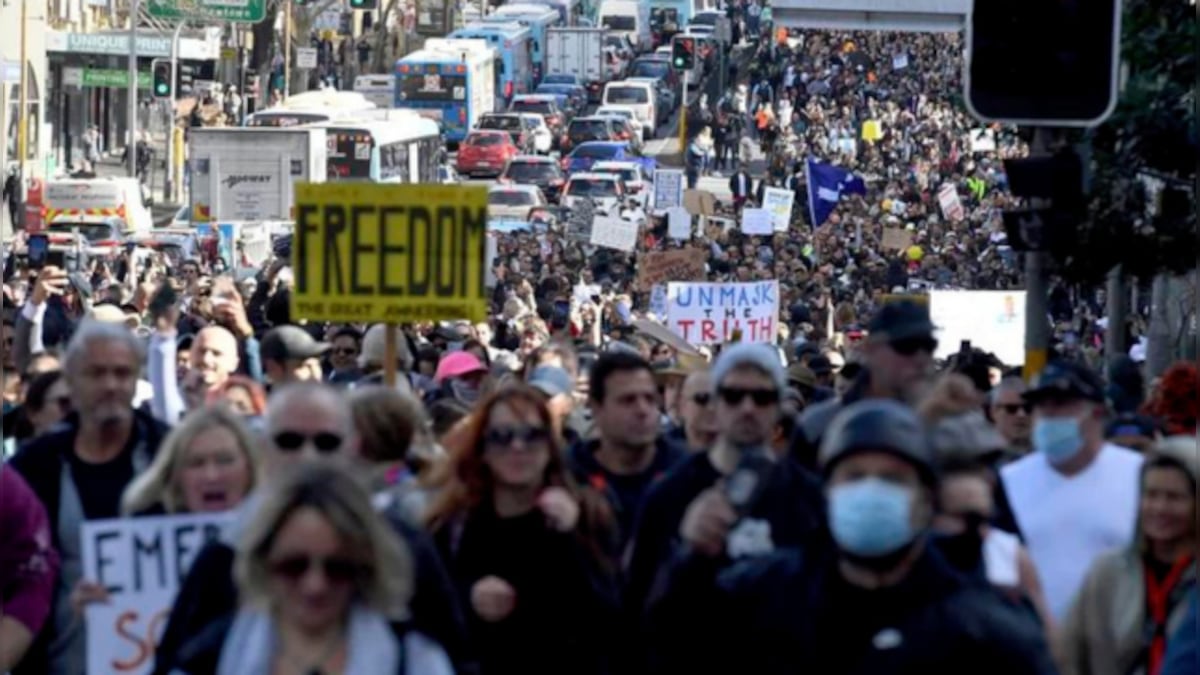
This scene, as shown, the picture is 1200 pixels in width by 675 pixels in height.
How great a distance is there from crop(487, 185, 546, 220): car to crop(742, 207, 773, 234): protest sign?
1205cm

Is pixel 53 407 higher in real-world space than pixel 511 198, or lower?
higher

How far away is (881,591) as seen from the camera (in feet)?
20.5

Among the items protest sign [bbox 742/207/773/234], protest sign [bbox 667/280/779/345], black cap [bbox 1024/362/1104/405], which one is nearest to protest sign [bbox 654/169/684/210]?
protest sign [bbox 742/207/773/234]

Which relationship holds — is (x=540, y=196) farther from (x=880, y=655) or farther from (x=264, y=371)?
(x=880, y=655)

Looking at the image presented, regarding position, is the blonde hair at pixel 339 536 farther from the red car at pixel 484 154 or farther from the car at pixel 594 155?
the red car at pixel 484 154

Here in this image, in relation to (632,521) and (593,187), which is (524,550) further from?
(593,187)

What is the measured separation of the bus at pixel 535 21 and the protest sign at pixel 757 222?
48.4m

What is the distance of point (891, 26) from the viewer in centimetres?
3622

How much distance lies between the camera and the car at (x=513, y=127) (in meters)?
70.2

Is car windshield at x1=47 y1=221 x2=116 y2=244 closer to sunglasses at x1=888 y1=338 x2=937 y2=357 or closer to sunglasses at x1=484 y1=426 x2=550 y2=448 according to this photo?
sunglasses at x1=888 y1=338 x2=937 y2=357

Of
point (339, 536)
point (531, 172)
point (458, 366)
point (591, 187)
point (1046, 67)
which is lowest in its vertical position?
point (591, 187)

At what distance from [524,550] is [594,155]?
58221mm

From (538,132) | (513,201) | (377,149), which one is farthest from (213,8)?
(538,132)

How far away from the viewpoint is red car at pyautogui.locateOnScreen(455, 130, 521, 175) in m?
Result: 66.5
